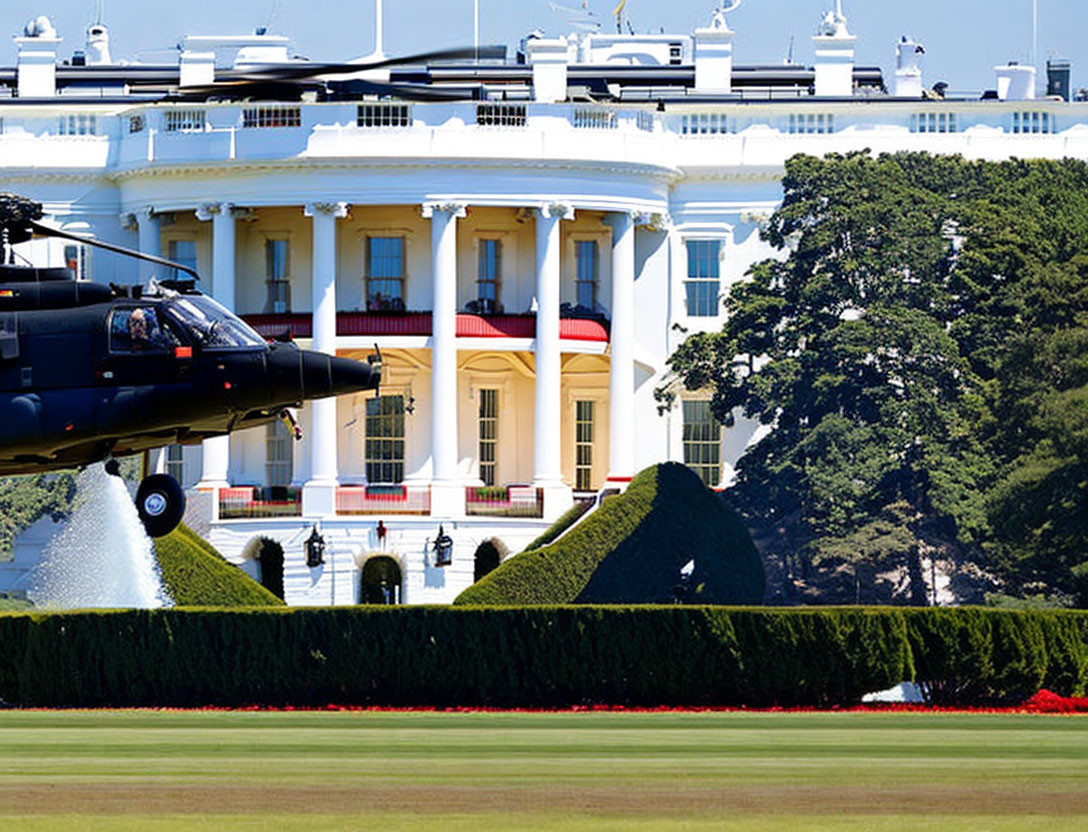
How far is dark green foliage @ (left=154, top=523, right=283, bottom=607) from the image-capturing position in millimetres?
89312

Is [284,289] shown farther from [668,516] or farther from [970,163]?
[668,516]

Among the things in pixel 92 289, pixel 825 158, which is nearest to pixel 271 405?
pixel 92 289

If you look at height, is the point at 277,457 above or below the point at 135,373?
below

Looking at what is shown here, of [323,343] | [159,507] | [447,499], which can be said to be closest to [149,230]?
[323,343]

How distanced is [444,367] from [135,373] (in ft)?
170

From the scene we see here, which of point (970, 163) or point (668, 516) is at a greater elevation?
point (970, 163)

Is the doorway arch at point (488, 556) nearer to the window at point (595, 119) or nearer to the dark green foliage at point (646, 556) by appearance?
the window at point (595, 119)

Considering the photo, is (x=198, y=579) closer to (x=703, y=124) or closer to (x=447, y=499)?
(x=447, y=499)

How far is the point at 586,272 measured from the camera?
114 meters

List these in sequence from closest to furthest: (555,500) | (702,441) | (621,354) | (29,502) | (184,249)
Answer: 1. (29,502)
2. (555,500)
3. (621,354)
4. (702,441)
5. (184,249)

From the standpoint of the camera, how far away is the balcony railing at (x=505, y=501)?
106 m

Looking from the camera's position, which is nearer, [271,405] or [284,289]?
[271,405]

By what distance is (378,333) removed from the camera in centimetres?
10919

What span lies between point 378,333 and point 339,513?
5.53m
